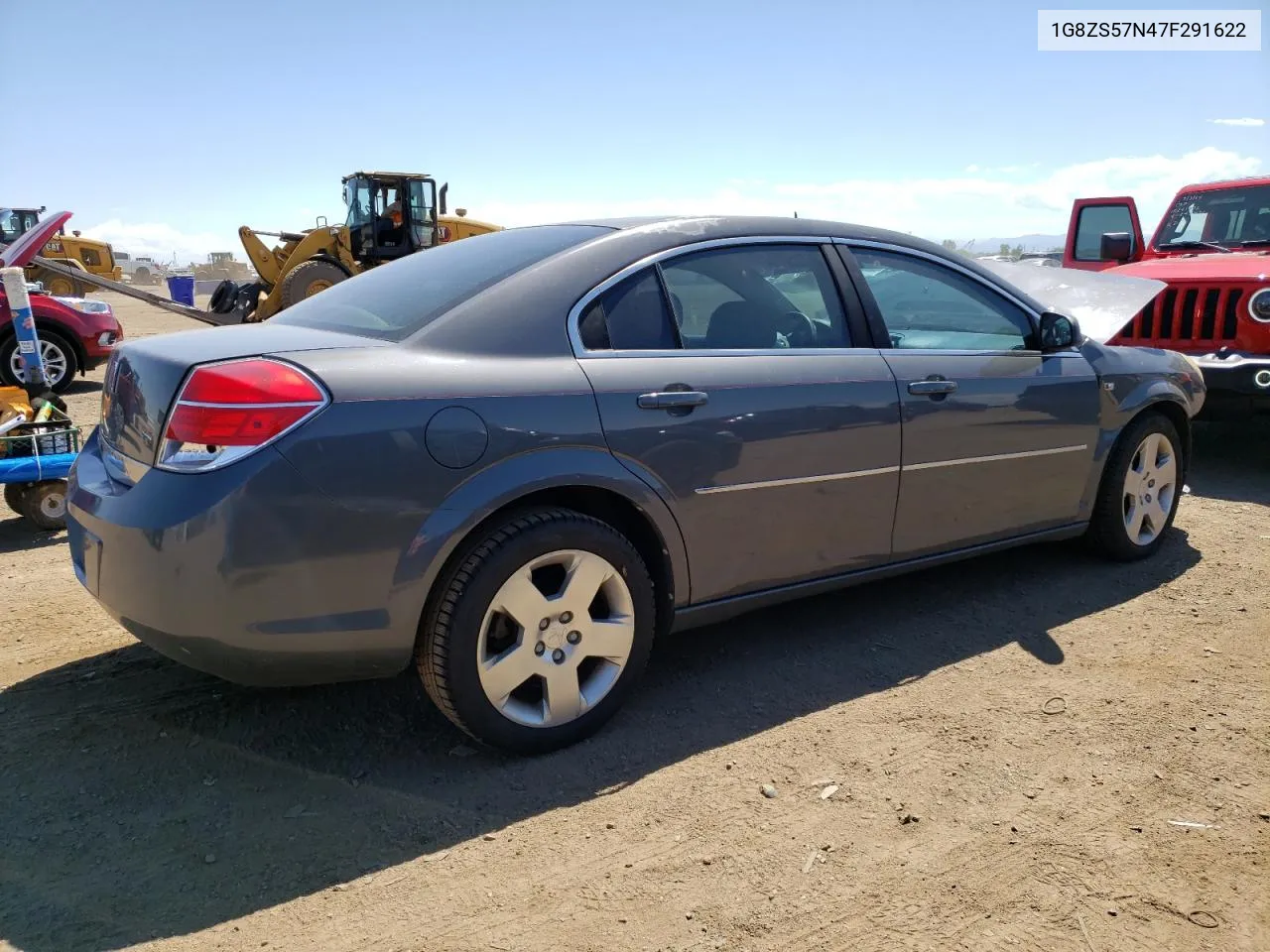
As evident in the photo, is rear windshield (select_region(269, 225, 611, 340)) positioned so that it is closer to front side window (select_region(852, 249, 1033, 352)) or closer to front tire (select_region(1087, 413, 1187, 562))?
front side window (select_region(852, 249, 1033, 352))

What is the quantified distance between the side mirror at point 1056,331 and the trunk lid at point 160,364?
2.77 meters

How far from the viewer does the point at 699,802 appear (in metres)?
2.71

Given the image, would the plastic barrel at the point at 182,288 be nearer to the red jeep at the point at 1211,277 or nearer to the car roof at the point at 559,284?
the red jeep at the point at 1211,277

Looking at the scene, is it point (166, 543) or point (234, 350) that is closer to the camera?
point (166, 543)

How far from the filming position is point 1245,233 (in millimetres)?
7867

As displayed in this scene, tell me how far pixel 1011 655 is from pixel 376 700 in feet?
7.68

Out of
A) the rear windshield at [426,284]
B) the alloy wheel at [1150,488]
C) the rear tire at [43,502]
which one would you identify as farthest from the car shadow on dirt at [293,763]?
the rear tire at [43,502]

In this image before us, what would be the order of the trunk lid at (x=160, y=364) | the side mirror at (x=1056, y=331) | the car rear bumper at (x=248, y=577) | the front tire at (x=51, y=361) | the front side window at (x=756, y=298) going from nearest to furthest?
the car rear bumper at (x=248, y=577), the trunk lid at (x=160, y=364), the front side window at (x=756, y=298), the side mirror at (x=1056, y=331), the front tire at (x=51, y=361)

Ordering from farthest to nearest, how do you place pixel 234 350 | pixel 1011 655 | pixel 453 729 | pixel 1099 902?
→ pixel 1011 655 < pixel 453 729 < pixel 234 350 < pixel 1099 902

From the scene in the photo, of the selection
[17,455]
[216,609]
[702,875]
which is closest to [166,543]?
[216,609]

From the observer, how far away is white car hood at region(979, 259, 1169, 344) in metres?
5.33

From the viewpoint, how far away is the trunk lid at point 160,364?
257 cm

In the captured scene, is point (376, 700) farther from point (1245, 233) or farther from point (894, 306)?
point (1245, 233)

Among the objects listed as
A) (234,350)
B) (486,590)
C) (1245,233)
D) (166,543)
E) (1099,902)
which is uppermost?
(1245,233)
